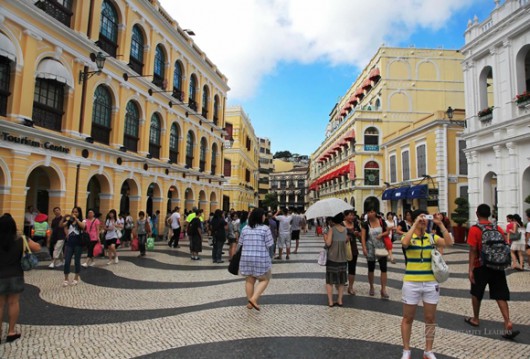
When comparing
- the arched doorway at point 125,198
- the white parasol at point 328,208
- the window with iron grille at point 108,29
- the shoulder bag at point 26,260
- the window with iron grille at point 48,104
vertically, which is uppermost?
the window with iron grille at point 108,29

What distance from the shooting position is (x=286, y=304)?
6270 mm

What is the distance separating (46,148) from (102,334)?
1003 centimetres

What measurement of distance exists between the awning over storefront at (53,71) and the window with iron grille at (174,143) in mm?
9682

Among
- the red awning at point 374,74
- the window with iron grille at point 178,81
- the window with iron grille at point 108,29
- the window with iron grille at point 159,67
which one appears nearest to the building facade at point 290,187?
the red awning at point 374,74

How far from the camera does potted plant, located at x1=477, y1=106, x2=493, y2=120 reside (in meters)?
16.2

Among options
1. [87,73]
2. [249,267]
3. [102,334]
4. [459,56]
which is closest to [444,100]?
[459,56]

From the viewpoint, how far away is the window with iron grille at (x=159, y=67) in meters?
20.4

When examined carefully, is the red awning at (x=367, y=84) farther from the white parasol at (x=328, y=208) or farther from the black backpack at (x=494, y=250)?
the black backpack at (x=494, y=250)

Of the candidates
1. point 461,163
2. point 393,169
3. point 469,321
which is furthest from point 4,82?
point 393,169

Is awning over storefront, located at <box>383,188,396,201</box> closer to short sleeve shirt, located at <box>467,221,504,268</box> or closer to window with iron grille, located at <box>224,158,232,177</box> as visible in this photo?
window with iron grille, located at <box>224,158,232,177</box>

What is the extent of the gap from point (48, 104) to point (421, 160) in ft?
79.6

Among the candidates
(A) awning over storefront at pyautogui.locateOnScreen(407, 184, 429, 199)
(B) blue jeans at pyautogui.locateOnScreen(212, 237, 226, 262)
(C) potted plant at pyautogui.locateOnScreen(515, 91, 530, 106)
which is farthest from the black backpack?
(A) awning over storefront at pyautogui.locateOnScreen(407, 184, 429, 199)

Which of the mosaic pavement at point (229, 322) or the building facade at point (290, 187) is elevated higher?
the building facade at point (290, 187)

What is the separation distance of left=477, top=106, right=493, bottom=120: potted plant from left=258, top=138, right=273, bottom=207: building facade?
208ft
